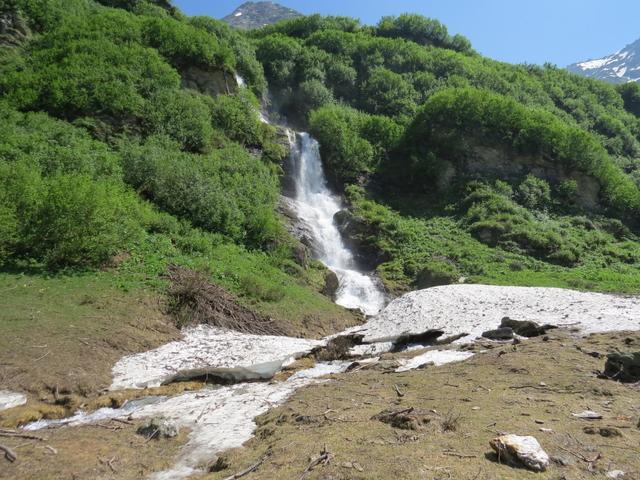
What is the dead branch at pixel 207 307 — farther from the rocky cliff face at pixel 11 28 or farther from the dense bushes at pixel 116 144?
the rocky cliff face at pixel 11 28

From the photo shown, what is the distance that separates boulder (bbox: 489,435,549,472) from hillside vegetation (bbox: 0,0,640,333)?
15.1 m

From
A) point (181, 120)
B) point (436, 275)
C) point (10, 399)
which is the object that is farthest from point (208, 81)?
point (10, 399)

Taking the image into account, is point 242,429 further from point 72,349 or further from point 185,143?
point 185,143

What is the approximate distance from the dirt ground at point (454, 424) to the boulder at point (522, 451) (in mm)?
91

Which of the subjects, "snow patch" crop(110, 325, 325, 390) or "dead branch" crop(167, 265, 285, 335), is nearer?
"snow patch" crop(110, 325, 325, 390)

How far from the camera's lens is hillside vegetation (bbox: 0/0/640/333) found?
66.9ft

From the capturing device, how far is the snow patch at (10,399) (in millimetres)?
9328

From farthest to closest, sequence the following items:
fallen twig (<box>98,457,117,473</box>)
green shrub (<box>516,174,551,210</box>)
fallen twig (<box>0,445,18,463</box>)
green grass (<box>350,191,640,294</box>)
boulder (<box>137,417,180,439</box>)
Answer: green shrub (<box>516,174,551,210</box>), green grass (<box>350,191,640,294</box>), boulder (<box>137,417,180,439</box>), fallen twig (<box>0,445,18,463</box>), fallen twig (<box>98,457,117,473</box>)

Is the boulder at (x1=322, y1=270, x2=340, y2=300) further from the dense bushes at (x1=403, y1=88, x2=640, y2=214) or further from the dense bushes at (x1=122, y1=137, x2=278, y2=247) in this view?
the dense bushes at (x1=403, y1=88, x2=640, y2=214)

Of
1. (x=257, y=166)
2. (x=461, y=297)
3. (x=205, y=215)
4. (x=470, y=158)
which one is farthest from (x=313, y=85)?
(x=461, y=297)

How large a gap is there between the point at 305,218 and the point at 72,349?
93.1 ft

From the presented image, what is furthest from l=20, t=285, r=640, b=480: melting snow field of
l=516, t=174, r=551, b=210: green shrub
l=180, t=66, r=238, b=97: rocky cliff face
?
l=180, t=66, r=238, b=97: rocky cliff face

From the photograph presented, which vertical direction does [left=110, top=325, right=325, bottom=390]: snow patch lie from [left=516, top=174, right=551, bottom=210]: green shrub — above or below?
below

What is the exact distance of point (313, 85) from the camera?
64938 millimetres
